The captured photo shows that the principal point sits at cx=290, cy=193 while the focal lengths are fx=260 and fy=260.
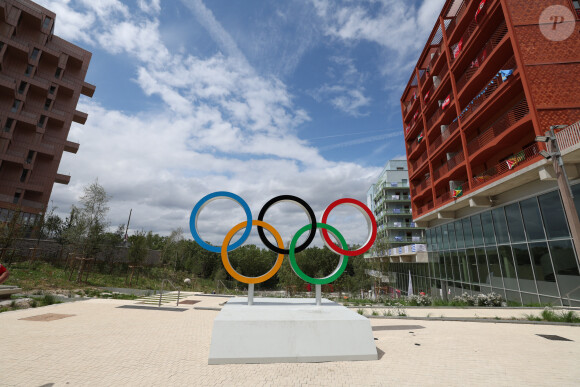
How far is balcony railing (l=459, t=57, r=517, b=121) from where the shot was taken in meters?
18.7

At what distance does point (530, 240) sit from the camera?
17.2m

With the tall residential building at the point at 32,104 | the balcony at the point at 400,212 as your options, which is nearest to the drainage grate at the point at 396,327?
the tall residential building at the point at 32,104

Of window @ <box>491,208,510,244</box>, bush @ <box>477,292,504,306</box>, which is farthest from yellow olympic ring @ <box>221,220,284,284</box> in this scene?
window @ <box>491,208,510,244</box>

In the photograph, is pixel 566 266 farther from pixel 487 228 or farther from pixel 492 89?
pixel 492 89

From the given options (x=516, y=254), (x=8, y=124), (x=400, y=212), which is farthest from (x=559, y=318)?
(x=8, y=124)

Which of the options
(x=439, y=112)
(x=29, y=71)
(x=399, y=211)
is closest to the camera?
(x=439, y=112)

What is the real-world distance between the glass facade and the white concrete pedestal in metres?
15.4

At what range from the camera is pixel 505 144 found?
19609 millimetres

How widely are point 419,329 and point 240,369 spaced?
26.7 ft

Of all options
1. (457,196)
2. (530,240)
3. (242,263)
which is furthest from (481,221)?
(242,263)

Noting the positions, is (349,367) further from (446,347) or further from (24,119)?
(24,119)

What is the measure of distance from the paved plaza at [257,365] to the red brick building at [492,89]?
12675 mm

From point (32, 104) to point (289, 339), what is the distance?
52.1m

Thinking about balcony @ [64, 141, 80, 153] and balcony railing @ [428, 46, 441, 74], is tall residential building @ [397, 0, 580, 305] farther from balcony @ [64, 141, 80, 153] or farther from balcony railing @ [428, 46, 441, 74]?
balcony @ [64, 141, 80, 153]
